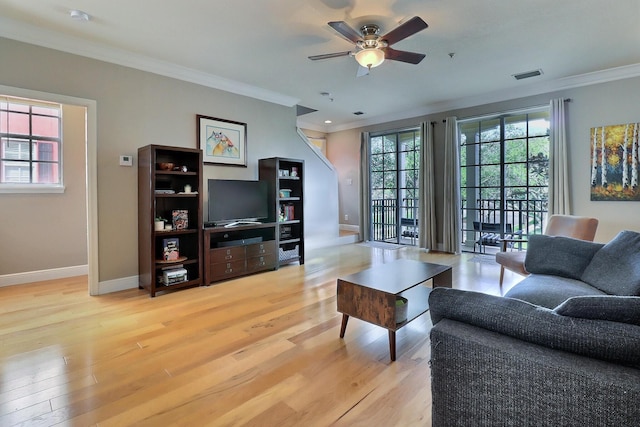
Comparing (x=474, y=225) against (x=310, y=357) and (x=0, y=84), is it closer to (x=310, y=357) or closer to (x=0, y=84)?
(x=310, y=357)

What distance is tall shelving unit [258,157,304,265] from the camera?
4.74 metres

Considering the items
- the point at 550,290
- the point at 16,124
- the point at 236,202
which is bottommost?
the point at 550,290

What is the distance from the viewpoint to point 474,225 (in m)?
5.87

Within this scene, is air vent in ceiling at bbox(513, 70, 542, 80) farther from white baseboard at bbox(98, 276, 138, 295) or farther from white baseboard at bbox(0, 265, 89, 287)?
white baseboard at bbox(0, 265, 89, 287)

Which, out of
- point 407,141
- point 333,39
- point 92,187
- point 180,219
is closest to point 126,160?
point 92,187

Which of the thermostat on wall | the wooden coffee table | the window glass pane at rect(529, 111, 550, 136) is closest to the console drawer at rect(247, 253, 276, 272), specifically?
the thermostat on wall

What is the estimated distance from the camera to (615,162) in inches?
168

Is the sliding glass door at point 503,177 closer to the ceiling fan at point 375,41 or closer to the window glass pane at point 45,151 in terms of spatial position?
the ceiling fan at point 375,41

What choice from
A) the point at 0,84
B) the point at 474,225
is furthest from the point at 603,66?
the point at 0,84

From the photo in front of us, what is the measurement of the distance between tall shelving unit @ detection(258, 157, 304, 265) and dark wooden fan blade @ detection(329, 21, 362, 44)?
2222mm

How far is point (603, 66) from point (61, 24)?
6.27 meters

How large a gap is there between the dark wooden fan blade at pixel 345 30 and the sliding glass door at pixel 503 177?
368 centimetres

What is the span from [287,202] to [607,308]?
4476mm

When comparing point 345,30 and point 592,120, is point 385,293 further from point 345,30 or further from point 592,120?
point 592,120
